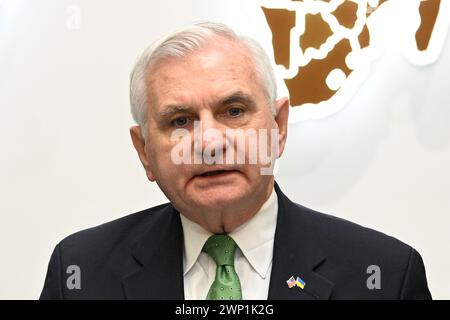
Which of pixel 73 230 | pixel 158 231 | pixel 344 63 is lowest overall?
pixel 73 230

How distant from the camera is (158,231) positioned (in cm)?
171

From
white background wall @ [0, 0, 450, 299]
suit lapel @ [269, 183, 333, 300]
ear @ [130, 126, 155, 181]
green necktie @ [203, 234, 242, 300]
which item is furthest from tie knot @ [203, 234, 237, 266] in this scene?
white background wall @ [0, 0, 450, 299]

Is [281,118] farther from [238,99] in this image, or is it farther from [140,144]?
[140,144]

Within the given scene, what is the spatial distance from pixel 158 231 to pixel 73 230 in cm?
70

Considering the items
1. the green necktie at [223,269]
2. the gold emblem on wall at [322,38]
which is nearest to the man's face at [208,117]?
the green necktie at [223,269]

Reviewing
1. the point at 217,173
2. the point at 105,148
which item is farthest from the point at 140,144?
the point at 105,148

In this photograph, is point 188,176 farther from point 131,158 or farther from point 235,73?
point 131,158

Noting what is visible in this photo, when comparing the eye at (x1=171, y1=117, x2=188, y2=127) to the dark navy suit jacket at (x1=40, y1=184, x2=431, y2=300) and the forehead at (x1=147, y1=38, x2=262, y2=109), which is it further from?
the dark navy suit jacket at (x1=40, y1=184, x2=431, y2=300)

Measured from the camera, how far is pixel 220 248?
63.3 inches

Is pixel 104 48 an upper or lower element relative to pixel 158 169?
upper

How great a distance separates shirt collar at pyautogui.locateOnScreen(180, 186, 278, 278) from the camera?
5.26 ft

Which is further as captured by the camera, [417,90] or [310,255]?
[417,90]

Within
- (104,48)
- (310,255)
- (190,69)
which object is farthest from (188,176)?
(104,48)

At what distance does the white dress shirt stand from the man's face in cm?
8
